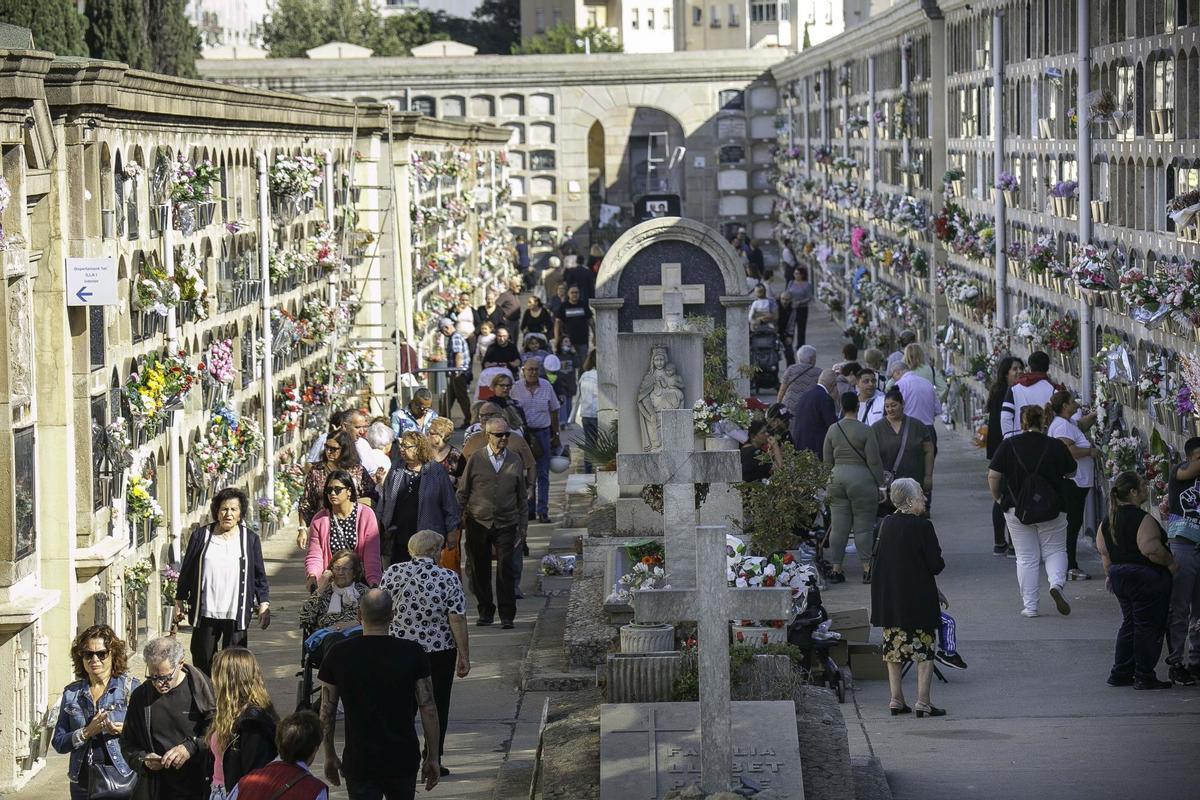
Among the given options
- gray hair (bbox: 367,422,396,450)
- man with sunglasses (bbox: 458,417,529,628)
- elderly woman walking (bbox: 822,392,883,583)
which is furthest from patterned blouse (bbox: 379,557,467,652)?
elderly woman walking (bbox: 822,392,883,583)

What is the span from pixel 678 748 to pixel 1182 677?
342 cm

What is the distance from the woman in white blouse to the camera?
11438 millimetres

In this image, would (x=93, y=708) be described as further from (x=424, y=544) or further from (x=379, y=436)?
(x=379, y=436)

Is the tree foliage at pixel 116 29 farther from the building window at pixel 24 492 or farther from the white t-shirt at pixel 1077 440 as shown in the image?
the building window at pixel 24 492

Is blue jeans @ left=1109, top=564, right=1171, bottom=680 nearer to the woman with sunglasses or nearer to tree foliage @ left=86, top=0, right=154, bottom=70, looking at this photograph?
the woman with sunglasses

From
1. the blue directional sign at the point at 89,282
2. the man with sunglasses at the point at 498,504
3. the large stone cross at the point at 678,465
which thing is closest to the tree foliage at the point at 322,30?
the man with sunglasses at the point at 498,504

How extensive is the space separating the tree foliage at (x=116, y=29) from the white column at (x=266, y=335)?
10.8m

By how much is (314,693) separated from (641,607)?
303 cm

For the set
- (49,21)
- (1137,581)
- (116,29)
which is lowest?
(1137,581)

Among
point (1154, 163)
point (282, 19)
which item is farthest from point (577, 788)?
point (282, 19)

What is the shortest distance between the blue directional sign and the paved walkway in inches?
152

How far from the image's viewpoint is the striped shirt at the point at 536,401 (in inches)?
558

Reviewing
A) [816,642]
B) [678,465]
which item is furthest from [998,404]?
[678,465]

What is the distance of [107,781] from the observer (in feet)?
21.7
